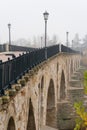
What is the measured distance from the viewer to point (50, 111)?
26438 mm

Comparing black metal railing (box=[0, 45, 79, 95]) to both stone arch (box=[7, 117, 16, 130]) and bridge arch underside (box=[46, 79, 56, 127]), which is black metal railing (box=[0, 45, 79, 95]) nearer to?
stone arch (box=[7, 117, 16, 130])

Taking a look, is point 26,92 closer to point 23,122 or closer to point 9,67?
point 23,122

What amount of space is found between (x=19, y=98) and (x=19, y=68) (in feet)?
3.44

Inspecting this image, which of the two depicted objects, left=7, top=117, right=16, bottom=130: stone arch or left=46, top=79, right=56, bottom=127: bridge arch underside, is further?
left=46, top=79, right=56, bottom=127: bridge arch underside

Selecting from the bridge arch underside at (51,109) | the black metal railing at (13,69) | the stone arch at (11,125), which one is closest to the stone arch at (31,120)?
the black metal railing at (13,69)

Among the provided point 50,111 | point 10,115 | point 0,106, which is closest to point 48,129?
point 50,111

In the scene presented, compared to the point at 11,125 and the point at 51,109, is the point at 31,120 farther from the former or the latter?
the point at 51,109

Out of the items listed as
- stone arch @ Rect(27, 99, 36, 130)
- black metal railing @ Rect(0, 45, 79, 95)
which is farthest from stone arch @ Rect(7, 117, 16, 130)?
stone arch @ Rect(27, 99, 36, 130)

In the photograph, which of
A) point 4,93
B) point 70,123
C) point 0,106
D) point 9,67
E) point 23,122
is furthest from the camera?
point 70,123

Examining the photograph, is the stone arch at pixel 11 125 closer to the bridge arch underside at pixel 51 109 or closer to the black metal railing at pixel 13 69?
the black metal railing at pixel 13 69

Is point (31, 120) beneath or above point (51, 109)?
above

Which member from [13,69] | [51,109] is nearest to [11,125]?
[13,69]

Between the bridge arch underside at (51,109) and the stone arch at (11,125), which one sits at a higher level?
the stone arch at (11,125)

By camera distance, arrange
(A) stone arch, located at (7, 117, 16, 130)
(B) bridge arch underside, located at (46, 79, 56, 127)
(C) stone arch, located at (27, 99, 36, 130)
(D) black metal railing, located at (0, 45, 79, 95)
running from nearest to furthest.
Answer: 1. (D) black metal railing, located at (0, 45, 79, 95)
2. (A) stone arch, located at (7, 117, 16, 130)
3. (C) stone arch, located at (27, 99, 36, 130)
4. (B) bridge arch underside, located at (46, 79, 56, 127)
